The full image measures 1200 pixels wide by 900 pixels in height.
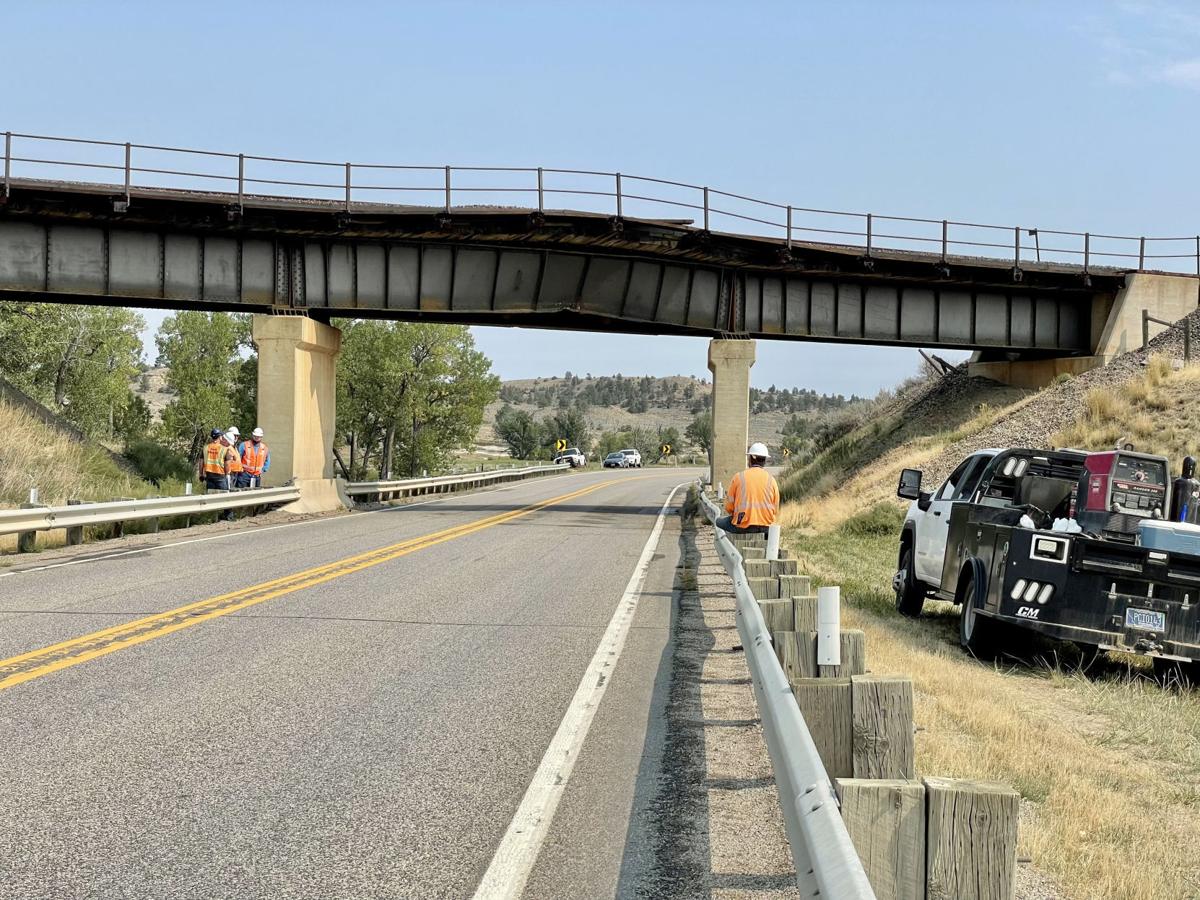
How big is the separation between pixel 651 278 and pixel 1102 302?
49.8 feet

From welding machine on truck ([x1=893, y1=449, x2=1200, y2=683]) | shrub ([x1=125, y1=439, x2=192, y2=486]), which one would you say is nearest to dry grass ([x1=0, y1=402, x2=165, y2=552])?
shrub ([x1=125, y1=439, x2=192, y2=486])

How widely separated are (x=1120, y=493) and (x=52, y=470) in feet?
78.5

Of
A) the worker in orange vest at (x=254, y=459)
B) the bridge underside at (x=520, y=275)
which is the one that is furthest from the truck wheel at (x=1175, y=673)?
the bridge underside at (x=520, y=275)

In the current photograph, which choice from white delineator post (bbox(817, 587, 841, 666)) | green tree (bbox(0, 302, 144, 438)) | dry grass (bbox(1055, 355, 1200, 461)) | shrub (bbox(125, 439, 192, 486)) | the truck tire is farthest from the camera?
green tree (bbox(0, 302, 144, 438))

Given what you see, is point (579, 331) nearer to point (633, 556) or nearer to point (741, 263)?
point (741, 263)

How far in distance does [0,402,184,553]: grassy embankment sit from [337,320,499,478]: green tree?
36440mm

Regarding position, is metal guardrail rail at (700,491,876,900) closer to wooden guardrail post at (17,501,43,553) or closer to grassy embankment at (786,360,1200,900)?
grassy embankment at (786,360,1200,900)

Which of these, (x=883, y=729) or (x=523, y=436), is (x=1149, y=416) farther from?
(x=523, y=436)

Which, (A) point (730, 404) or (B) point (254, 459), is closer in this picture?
(B) point (254, 459)

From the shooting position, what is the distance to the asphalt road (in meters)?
4.98

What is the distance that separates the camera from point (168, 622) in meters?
11.0

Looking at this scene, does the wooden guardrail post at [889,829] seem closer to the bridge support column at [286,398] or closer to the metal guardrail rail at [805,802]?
the metal guardrail rail at [805,802]

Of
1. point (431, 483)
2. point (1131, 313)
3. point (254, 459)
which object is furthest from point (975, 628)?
point (431, 483)

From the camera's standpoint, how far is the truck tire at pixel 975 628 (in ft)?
36.6
